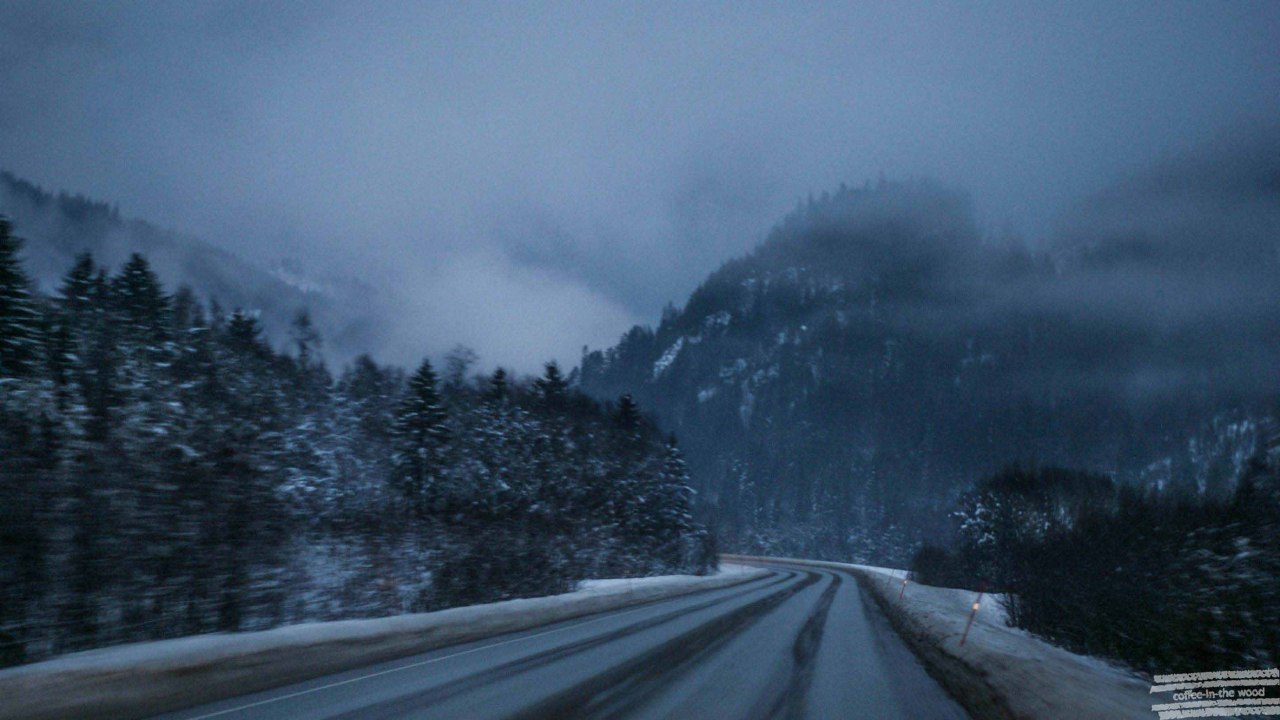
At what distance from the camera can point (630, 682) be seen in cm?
883

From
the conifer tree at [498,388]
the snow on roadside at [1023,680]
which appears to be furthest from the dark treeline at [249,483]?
the snow on roadside at [1023,680]

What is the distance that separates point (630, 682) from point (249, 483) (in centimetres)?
666

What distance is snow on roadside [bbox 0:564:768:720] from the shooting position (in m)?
6.09

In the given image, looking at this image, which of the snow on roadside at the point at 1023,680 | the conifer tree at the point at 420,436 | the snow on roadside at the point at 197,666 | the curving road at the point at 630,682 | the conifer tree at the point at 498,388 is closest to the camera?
the snow on roadside at the point at 197,666

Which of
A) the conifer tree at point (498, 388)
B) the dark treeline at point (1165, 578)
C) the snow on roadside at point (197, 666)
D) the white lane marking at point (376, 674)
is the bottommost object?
the white lane marking at point (376, 674)

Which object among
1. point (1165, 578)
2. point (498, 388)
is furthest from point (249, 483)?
point (498, 388)

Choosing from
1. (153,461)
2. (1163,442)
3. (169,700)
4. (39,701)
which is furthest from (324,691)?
(1163,442)

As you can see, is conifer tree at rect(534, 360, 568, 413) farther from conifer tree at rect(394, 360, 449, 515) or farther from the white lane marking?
the white lane marking

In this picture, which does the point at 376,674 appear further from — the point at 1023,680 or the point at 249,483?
the point at 1023,680

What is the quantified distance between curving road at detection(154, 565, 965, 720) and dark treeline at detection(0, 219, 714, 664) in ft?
8.93

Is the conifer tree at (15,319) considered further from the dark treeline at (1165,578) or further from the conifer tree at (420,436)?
the dark treeline at (1165,578)

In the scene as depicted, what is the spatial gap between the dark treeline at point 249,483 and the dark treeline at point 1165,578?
14.3 m

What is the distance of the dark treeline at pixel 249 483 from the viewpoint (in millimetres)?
8383

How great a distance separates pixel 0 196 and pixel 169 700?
3027 centimetres
